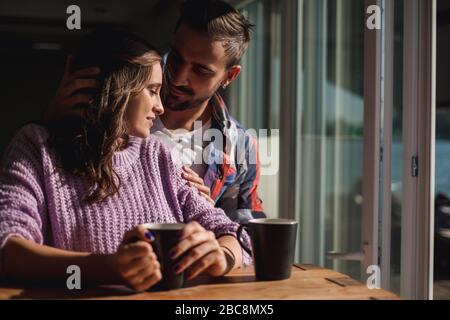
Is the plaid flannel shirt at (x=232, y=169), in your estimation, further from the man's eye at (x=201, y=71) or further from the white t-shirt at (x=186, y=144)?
the man's eye at (x=201, y=71)

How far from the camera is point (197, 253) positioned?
3.01 feet

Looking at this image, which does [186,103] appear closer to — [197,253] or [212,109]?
[212,109]

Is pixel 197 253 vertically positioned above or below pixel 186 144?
below

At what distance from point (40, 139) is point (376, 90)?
820 millimetres

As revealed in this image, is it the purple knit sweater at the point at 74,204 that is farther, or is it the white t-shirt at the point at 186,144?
the white t-shirt at the point at 186,144

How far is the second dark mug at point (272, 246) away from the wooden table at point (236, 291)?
2cm

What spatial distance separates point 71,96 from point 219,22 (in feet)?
2.18

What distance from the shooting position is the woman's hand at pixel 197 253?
35.1 inches

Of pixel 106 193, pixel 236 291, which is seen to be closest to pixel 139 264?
pixel 236 291

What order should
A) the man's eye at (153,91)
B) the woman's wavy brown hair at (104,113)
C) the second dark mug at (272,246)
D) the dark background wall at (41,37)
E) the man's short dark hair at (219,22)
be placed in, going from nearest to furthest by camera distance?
the second dark mug at (272,246) → the woman's wavy brown hair at (104,113) → the man's eye at (153,91) → the man's short dark hair at (219,22) → the dark background wall at (41,37)

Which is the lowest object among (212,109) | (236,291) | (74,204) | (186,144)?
(236,291)

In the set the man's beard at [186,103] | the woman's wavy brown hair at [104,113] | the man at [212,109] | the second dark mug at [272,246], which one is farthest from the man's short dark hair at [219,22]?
the second dark mug at [272,246]

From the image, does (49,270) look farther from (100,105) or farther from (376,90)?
(376,90)
